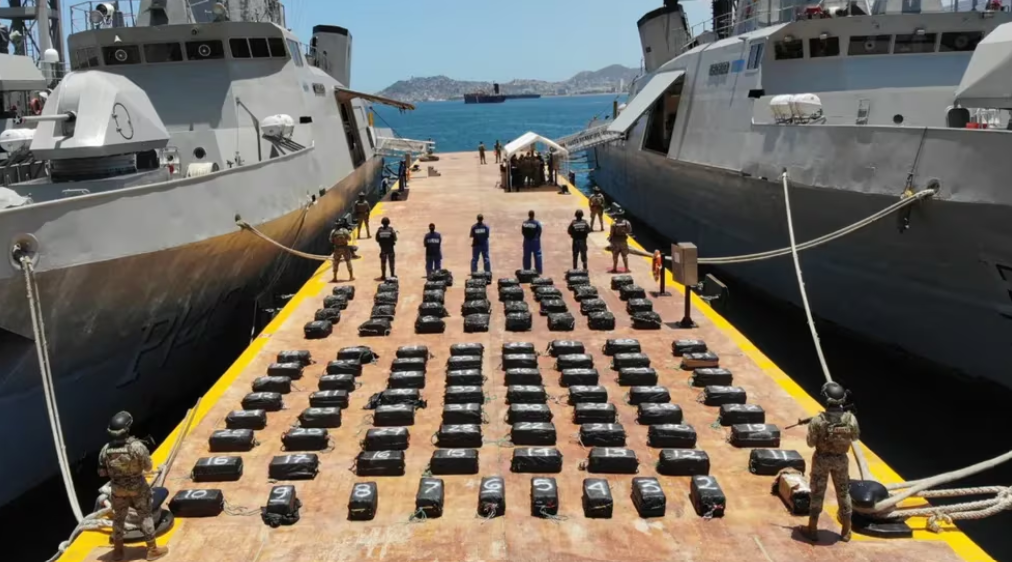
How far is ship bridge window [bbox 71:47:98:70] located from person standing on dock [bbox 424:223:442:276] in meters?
10.1

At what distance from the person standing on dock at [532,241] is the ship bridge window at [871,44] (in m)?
8.90

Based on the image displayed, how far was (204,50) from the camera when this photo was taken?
62.0 ft

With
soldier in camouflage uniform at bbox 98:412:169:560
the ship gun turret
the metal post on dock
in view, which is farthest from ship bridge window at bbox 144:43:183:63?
soldier in camouflage uniform at bbox 98:412:169:560

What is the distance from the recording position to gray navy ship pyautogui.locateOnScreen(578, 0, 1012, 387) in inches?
456

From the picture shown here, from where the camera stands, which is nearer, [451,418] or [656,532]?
[656,532]

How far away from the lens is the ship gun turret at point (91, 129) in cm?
1263

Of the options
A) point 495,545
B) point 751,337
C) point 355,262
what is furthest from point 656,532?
point 355,262

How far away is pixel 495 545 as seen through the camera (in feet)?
22.7

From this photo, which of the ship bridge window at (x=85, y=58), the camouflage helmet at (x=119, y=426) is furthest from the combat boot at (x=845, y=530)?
the ship bridge window at (x=85, y=58)

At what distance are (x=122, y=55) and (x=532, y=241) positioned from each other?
11.5 m

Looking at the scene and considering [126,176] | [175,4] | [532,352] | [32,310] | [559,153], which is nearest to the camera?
[32,310]

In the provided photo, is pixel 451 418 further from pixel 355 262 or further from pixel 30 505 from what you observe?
pixel 355 262

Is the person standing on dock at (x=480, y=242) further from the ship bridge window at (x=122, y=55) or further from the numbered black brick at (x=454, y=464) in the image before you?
the ship bridge window at (x=122, y=55)

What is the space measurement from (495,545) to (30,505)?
7008 millimetres
